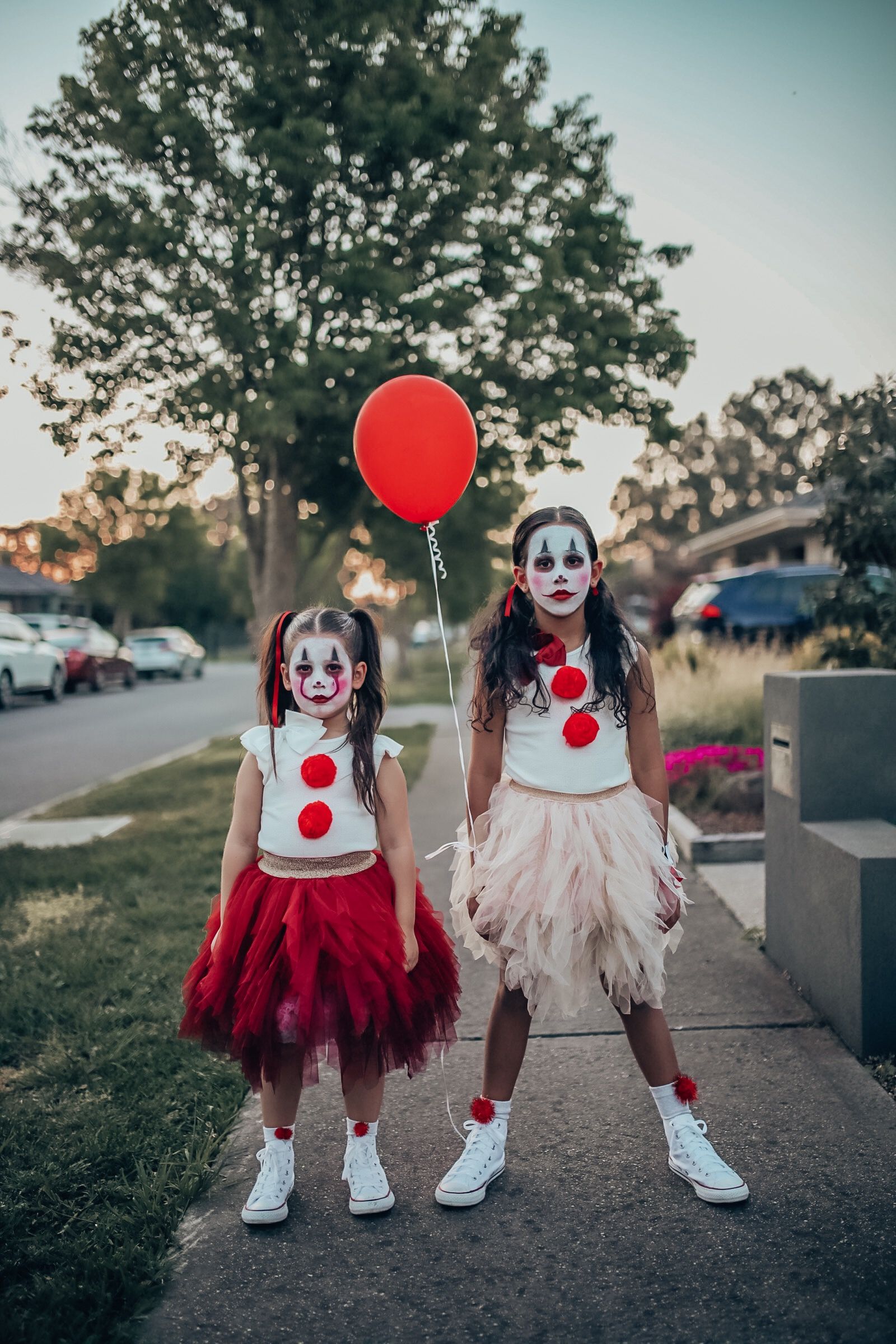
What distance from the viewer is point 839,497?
261 inches

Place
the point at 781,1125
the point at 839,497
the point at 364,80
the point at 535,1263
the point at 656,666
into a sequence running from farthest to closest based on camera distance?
1. the point at 656,666
2. the point at 364,80
3. the point at 839,497
4. the point at 781,1125
5. the point at 535,1263

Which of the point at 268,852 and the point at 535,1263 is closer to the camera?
the point at 535,1263

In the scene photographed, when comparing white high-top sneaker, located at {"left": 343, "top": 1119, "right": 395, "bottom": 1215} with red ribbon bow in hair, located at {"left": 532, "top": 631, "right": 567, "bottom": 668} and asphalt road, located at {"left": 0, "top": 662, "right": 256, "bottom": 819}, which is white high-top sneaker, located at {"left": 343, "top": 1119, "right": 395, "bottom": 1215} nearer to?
red ribbon bow in hair, located at {"left": 532, "top": 631, "right": 567, "bottom": 668}

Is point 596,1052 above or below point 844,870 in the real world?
below

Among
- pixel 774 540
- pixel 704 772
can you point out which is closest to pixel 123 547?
pixel 774 540

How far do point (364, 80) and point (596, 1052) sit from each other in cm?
779

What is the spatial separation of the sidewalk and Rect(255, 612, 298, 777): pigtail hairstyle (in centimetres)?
128

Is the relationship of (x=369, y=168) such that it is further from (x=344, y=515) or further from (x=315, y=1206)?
(x=315, y=1206)

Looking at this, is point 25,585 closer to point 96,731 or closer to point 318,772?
point 96,731

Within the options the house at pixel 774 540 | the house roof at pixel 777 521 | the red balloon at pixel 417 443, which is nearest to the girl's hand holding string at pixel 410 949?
the red balloon at pixel 417 443

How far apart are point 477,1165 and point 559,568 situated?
1598 mm

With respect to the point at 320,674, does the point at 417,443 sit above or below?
above

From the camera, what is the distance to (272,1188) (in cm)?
262

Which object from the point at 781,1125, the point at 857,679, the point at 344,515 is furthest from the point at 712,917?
the point at 344,515
